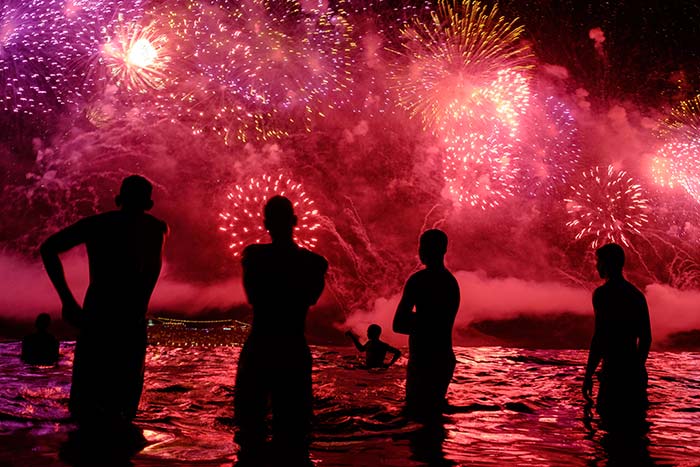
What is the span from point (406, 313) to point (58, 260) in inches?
98.2

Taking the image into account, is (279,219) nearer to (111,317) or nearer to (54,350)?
(111,317)

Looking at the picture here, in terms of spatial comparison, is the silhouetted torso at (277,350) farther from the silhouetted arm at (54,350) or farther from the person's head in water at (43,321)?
the silhouetted arm at (54,350)

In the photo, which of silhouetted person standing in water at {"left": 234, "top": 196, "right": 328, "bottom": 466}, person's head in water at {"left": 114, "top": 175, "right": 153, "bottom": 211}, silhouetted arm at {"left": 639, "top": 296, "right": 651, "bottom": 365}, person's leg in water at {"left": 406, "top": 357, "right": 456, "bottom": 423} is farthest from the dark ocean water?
person's head in water at {"left": 114, "top": 175, "right": 153, "bottom": 211}

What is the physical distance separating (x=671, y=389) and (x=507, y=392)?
10.1 feet

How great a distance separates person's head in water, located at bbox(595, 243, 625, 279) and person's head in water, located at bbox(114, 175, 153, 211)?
149 inches

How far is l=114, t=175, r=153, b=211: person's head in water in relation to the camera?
14.3ft

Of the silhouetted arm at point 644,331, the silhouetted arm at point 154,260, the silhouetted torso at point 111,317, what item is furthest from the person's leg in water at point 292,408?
the silhouetted arm at point 644,331

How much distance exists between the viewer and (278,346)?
385 cm

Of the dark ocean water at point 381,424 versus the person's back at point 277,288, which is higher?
the person's back at point 277,288

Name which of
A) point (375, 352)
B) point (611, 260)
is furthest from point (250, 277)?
point (375, 352)

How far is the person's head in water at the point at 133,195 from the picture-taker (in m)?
4.36

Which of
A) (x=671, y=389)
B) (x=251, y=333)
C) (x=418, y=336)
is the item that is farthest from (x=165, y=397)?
(x=671, y=389)

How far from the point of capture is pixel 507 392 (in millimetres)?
9969

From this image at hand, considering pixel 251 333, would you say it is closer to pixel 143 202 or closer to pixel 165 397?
pixel 143 202
